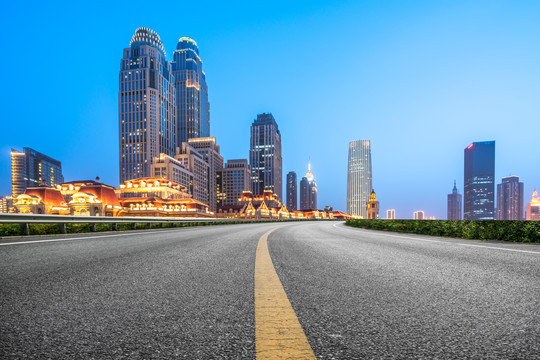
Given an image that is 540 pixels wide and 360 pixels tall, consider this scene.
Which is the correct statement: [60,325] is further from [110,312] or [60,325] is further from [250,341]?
[250,341]

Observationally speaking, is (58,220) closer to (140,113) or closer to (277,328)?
(277,328)

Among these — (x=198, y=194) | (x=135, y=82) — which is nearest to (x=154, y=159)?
(x=198, y=194)

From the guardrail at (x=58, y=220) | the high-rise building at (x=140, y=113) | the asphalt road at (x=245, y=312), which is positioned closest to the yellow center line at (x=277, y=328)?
the asphalt road at (x=245, y=312)

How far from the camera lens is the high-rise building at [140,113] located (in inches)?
6570

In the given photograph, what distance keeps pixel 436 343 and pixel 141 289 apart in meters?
2.39

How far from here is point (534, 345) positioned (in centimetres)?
156

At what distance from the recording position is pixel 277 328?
179cm

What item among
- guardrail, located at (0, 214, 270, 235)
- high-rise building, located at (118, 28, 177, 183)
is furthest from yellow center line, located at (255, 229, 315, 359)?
high-rise building, located at (118, 28, 177, 183)

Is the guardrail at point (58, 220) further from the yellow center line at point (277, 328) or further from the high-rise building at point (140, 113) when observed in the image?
the high-rise building at point (140, 113)

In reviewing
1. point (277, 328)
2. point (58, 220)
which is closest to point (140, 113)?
point (58, 220)

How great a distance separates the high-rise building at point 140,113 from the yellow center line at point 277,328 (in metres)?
173

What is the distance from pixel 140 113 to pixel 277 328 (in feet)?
616

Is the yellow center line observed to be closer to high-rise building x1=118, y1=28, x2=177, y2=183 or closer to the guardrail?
the guardrail

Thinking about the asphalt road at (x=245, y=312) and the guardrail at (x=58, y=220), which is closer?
the asphalt road at (x=245, y=312)
